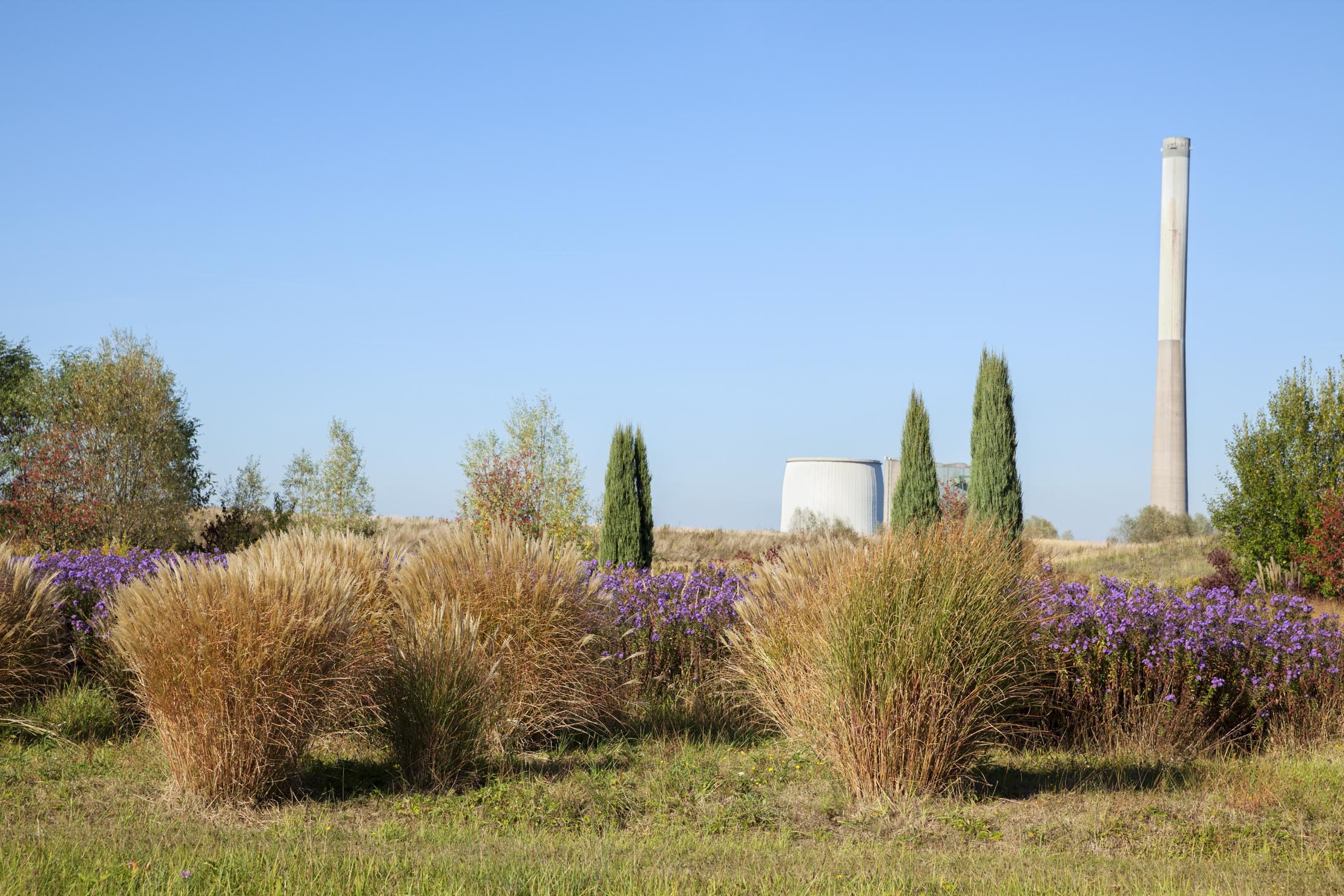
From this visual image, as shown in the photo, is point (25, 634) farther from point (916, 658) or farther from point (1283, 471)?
point (1283, 471)

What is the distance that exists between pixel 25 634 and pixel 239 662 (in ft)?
10.2

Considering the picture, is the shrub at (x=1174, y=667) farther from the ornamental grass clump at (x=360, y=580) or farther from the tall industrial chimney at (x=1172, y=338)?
the tall industrial chimney at (x=1172, y=338)

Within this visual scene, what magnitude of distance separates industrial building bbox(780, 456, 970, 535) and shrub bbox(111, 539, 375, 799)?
2292 cm

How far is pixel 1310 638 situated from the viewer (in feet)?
25.5

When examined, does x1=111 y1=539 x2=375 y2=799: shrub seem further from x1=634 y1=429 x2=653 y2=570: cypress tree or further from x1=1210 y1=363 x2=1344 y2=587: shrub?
x1=1210 y1=363 x2=1344 y2=587: shrub

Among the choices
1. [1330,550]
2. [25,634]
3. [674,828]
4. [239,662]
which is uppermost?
[1330,550]

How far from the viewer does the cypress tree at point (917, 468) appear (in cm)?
1811

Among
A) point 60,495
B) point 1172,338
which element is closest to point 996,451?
point 60,495

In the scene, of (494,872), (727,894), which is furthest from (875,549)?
(494,872)

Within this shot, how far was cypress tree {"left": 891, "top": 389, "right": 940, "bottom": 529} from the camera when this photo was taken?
1811cm

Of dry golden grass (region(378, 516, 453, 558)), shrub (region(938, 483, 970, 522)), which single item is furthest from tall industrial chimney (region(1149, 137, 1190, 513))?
dry golden grass (region(378, 516, 453, 558))

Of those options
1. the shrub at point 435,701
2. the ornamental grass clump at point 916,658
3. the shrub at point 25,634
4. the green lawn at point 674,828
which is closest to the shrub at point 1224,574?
the green lawn at point 674,828

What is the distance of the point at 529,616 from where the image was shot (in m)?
6.62

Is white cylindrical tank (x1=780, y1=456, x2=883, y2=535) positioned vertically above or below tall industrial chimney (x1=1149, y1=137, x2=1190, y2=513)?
below
